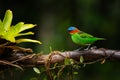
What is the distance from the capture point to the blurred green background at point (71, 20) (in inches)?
224

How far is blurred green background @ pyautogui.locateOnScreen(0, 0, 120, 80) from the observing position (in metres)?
5.68

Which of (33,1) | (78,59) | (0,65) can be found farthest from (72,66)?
(33,1)

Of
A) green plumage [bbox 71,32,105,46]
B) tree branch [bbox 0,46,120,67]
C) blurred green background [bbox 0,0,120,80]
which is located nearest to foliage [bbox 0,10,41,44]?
tree branch [bbox 0,46,120,67]

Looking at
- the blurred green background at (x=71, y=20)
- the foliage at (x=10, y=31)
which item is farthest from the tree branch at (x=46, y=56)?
the blurred green background at (x=71, y=20)

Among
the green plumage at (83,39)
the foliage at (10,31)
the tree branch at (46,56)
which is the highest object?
the foliage at (10,31)

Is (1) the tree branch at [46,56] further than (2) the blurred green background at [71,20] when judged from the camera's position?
No

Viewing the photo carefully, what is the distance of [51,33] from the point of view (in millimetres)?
5676

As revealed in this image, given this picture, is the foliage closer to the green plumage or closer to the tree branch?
the tree branch

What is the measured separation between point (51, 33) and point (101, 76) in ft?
2.52

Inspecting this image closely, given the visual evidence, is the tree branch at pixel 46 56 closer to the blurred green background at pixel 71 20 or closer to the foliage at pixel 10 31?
the foliage at pixel 10 31

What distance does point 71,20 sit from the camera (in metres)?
5.74

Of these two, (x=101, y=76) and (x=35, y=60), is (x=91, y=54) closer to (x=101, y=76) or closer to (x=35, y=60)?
(x=35, y=60)

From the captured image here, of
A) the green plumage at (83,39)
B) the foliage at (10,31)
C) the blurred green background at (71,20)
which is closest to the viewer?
the foliage at (10,31)

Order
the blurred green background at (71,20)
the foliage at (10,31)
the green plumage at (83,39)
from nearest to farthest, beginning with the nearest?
the foliage at (10,31), the green plumage at (83,39), the blurred green background at (71,20)
